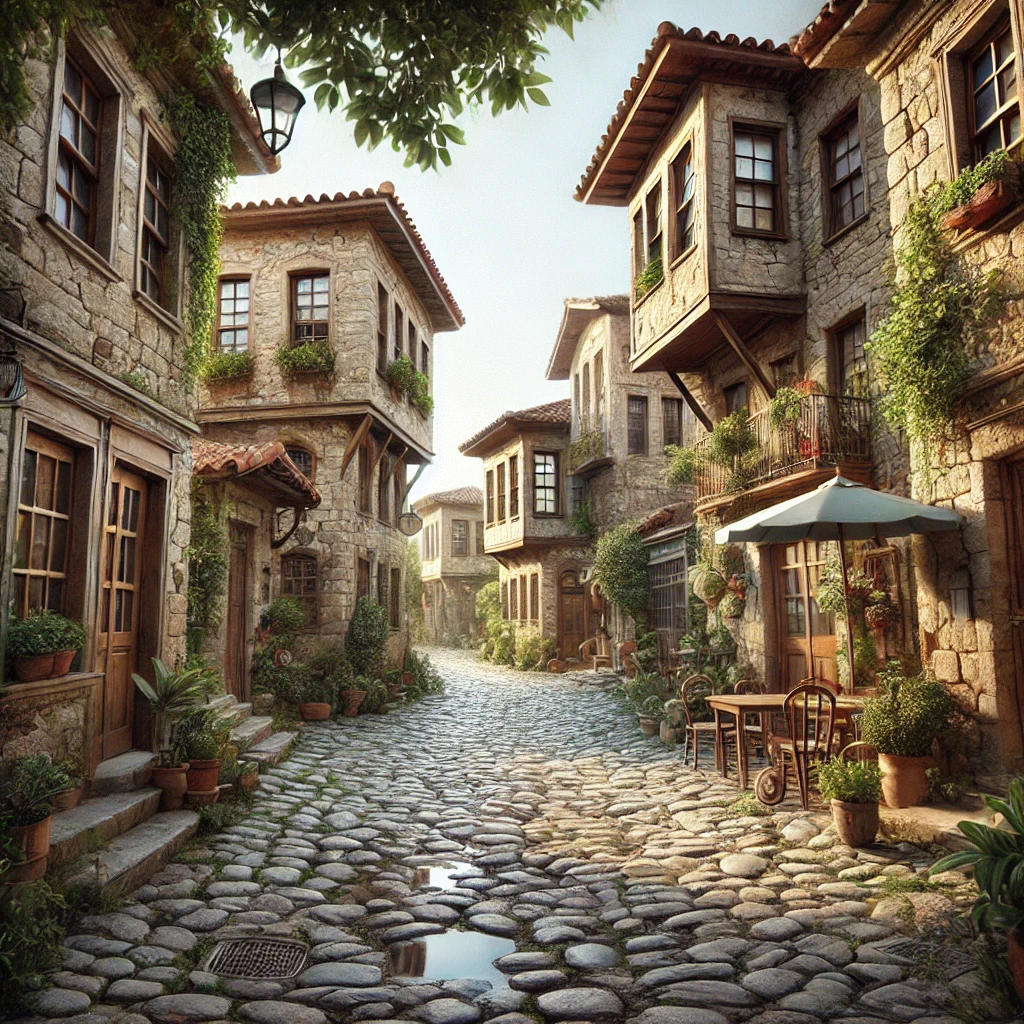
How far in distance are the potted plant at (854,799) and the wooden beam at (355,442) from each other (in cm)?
1008

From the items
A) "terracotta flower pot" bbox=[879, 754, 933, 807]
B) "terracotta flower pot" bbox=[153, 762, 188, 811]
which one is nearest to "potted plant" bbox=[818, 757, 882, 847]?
"terracotta flower pot" bbox=[879, 754, 933, 807]

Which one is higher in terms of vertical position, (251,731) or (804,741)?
(804,741)

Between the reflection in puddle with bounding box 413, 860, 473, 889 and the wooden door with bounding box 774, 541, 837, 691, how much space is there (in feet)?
18.5

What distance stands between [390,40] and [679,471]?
1132 centimetres

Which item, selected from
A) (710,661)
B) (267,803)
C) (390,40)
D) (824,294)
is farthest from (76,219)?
(710,661)

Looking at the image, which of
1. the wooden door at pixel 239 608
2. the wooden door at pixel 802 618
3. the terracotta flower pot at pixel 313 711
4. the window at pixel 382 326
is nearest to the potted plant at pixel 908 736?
the wooden door at pixel 802 618

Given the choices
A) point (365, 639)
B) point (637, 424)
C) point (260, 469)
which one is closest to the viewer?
point (260, 469)

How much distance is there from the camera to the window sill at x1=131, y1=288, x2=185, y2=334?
6.93 meters

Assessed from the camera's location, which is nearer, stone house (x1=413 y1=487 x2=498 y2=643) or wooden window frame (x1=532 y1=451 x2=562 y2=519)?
wooden window frame (x1=532 y1=451 x2=562 y2=519)

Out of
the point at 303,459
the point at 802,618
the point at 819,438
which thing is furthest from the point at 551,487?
the point at 819,438

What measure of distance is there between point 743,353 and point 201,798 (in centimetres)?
812

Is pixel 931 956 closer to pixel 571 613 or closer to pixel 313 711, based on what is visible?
pixel 313 711

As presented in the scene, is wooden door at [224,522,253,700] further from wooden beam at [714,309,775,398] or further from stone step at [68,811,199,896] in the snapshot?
wooden beam at [714,309,775,398]

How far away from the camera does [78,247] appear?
5879 millimetres
